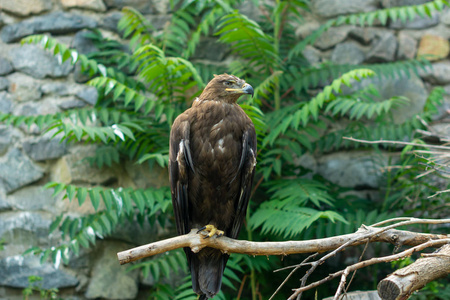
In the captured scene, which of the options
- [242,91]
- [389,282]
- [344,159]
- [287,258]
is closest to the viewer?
[389,282]

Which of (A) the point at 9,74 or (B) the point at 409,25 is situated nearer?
(A) the point at 9,74

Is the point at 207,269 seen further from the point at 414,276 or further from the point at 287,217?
the point at 414,276

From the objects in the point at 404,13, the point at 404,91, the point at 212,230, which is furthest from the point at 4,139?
the point at 404,91

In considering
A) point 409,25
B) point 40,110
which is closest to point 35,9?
point 40,110

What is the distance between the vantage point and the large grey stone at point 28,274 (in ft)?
11.5

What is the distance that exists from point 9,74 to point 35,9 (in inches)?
23.4

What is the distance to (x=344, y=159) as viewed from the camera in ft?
13.1

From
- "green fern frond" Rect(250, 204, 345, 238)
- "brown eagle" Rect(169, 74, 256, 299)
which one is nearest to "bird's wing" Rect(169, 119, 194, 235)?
"brown eagle" Rect(169, 74, 256, 299)

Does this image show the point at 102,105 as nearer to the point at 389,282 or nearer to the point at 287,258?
the point at 287,258

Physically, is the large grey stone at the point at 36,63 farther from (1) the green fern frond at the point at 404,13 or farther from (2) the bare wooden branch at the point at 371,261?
(2) the bare wooden branch at the point at 371,261

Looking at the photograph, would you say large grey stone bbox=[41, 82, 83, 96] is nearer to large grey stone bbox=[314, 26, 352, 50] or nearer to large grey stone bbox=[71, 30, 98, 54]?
large grey stone bbox=[71, 30, 98, 54]

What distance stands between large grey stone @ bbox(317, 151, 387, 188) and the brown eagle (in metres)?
1.63

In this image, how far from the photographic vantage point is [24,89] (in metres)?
3.76

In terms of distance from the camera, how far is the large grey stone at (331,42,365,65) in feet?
13.5
